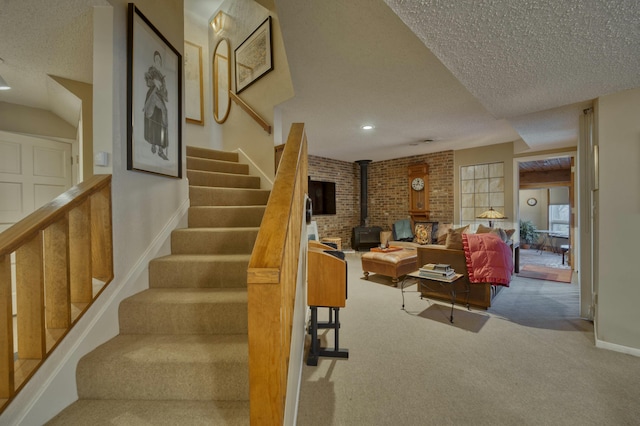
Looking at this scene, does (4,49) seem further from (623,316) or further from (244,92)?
(623,316)

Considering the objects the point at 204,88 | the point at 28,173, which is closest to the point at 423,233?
the point at 204,88

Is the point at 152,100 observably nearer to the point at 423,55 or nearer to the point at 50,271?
the point at 50,271

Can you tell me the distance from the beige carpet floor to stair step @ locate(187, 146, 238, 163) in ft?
8.25

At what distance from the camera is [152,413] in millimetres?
1239

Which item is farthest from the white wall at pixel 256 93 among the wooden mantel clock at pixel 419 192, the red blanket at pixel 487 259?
the wooden mantel clock at pixel 419 192

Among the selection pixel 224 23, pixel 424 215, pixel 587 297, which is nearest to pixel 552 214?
pixel 424 215

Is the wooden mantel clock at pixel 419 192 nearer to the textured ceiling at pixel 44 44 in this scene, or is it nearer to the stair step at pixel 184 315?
the stair step at pixel 184 315

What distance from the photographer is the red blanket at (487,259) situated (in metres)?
3.13

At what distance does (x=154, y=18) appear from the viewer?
6.63 ft

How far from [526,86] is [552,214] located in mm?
9423

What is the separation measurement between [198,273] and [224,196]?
1.07 meters

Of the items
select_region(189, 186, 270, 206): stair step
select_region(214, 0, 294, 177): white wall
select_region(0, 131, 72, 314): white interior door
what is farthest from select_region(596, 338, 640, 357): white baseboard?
select_region(0, 131, 72, 314): white interior door

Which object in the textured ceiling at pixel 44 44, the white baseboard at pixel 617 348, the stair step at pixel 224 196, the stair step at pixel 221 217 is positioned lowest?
the white baseboard at pixel 617 348

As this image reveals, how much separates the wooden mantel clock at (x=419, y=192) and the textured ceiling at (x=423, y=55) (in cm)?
320
